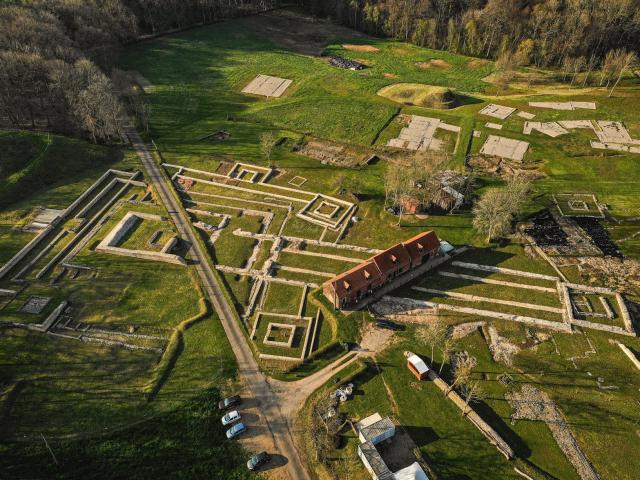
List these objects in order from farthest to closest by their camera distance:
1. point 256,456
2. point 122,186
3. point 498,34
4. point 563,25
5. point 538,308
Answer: point 498,34 → point 563,25 → point 122,186 → point 538,308 → point 256,456

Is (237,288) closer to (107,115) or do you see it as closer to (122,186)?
(122,186)

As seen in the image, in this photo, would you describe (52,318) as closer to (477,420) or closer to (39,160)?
(39,160)

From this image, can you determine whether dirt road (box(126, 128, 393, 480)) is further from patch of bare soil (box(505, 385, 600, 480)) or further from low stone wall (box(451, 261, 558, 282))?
low stone wall (box(451, 261, 558, 282))

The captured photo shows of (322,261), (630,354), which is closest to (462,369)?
(630,354)

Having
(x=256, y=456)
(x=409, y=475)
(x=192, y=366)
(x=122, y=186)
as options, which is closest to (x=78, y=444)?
(x=192, y=366)

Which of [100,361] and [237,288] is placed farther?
[237,288]

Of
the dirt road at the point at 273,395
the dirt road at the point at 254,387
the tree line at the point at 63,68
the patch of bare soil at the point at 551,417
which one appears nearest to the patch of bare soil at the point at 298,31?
the tree line at the point at 63,68
